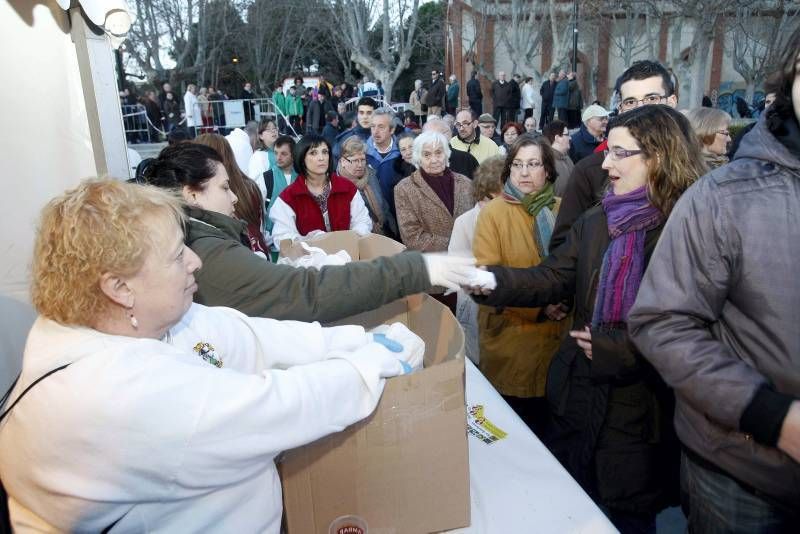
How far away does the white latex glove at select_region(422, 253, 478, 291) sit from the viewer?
178 centimetres

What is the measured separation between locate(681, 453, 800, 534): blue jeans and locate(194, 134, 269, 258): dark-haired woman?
2.29 metres

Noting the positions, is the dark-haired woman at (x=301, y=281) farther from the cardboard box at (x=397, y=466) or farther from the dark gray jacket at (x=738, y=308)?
the dark gray jacket at (x=738, y=308)

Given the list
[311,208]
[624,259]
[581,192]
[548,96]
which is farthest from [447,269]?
[548,96]

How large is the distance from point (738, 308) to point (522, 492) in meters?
0.73

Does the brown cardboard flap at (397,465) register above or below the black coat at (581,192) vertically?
below

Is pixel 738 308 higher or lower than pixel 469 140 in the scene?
lower

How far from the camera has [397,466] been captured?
137 centimetres

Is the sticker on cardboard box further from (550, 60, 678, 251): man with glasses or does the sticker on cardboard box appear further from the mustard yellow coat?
(550, 60, 678, 251): man with glasses

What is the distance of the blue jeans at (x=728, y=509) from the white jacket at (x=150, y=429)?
3.03ft

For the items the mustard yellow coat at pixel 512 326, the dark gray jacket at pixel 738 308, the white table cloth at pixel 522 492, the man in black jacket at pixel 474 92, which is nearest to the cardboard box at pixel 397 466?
the white table cloth at pixel 522 492

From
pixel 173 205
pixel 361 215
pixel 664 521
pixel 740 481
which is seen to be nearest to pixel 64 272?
pixel 173 205

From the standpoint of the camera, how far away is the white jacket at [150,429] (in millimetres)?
1068

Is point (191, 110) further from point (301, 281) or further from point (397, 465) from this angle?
point (397, 465)

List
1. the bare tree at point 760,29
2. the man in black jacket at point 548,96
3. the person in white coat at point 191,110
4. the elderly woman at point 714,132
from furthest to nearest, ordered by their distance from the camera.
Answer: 1. the bare tree at point 760,29
2. the man in black jacket at point 548,96
3. the person in white coat at point 191,110
4. the elderly woman at point 714,132
